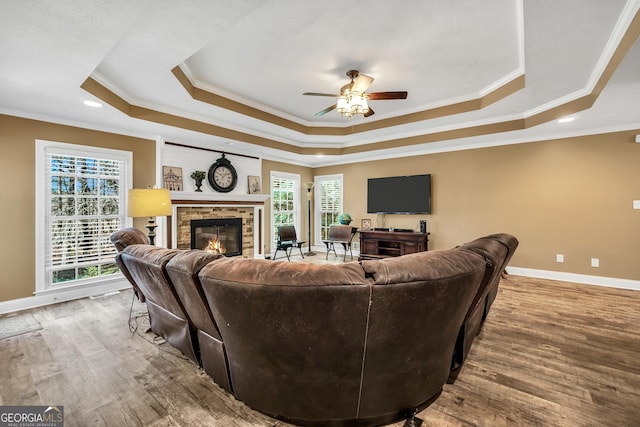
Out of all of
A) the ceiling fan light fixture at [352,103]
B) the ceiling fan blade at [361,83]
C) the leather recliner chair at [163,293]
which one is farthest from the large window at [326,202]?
the leather recliner chair at [163,293]

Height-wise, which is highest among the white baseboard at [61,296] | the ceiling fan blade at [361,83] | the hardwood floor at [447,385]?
the ceiling fan blade at [361,83]

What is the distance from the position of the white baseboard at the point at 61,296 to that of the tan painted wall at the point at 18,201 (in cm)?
8

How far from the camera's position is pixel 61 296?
3.57m

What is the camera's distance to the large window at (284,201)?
6.59 m

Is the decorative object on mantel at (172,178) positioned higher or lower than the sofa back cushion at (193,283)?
higher

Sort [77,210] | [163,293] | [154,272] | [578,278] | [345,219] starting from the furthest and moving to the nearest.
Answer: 1. [345,219]
2. [578,278]
3. [77,210]
4. [163,293]
5. [154,272]

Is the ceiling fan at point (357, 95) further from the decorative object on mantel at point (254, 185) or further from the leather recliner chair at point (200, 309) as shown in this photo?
the decorative object on mantel at point (254, 185)

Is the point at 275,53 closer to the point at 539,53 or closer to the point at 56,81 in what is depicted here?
the point at 56,81

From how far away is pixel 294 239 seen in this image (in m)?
6.39

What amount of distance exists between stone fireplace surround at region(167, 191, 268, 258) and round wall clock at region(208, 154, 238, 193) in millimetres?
214

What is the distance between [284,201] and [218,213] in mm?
2005

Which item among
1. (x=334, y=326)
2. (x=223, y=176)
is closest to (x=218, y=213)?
(x=223, y=176)

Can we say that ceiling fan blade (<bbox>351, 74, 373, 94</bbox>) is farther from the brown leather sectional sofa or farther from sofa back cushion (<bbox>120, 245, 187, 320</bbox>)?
sofa back cushion (<bbox>120, 245, 187, 320</bbox>)

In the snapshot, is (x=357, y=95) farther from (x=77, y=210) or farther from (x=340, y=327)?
(x=77, y=210)
